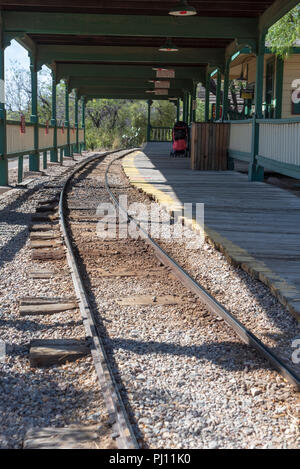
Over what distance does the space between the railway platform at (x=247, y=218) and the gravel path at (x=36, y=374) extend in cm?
174

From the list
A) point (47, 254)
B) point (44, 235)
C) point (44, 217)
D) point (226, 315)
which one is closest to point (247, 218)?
point (44, 235)

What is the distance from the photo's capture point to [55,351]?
405 cm

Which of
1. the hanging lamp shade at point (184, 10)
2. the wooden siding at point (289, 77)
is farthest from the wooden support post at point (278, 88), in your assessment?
the hanging lamp shade at point (184, 10)

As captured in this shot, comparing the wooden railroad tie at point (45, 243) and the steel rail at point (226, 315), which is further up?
the wooden railroad tie at point (45, 243)

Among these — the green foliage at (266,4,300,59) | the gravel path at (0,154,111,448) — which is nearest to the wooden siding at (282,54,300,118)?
the green foliage at (266,4,300,59)

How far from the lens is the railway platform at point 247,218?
18.6 feet

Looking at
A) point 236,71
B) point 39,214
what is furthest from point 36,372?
point 236,71

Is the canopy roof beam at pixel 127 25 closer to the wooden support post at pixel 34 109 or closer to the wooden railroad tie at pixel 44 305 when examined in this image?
the wooden support post at pixel 34 109

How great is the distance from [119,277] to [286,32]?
11506 millimetres

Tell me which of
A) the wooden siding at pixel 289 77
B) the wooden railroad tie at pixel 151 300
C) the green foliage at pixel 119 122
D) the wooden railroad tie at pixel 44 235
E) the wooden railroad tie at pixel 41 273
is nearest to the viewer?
the wooden railroad tie at pixel 151 300

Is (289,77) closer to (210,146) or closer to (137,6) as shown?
(210,146)

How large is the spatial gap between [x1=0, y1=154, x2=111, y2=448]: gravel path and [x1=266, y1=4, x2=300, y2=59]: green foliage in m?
10.9

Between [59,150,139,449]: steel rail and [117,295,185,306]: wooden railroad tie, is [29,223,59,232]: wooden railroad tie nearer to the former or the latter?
[59,150,139,449]: steel rail

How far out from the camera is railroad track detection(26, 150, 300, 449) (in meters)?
3.31
